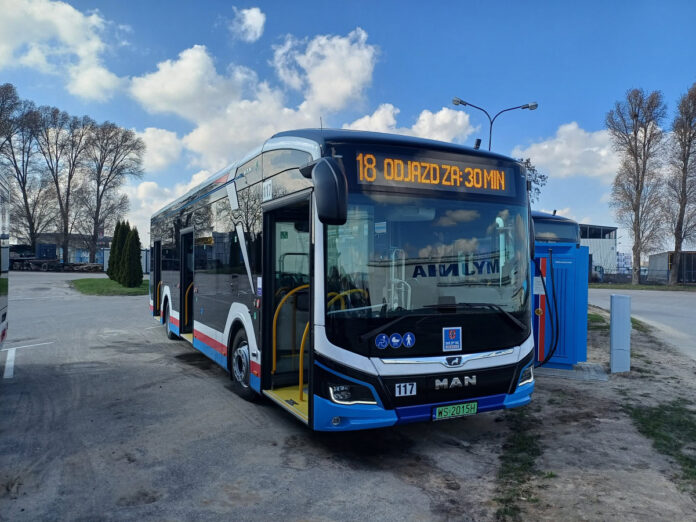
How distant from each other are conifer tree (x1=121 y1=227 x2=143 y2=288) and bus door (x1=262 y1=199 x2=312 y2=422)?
25.8m

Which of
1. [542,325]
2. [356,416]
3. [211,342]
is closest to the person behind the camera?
[356,416]

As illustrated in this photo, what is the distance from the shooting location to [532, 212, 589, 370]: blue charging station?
27.2 ft

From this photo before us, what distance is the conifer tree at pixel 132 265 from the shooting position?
2903 cm

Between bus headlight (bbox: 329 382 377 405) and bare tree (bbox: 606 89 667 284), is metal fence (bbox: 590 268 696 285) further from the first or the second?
bus headlight (bbox: 329 382 377 405)

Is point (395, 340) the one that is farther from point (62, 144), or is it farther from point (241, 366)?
point (62, 144)

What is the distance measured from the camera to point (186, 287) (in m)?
9.54

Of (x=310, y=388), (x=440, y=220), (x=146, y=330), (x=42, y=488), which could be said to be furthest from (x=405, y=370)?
(x=146, y=330)

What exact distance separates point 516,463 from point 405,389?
125 centimetres

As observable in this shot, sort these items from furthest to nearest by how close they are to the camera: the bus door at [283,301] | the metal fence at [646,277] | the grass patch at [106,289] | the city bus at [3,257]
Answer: the metal fence at [646,277] → the grass patch at [106,289] → the city bus at [3,257] → the bus door at [283,301]

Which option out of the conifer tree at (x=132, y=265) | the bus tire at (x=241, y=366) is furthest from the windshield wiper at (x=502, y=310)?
the conifer tree at (x=132, y=265)

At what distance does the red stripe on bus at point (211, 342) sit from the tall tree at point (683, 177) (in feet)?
136

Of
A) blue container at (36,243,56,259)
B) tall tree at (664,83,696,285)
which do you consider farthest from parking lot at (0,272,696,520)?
blue container at (36,243,56,259)

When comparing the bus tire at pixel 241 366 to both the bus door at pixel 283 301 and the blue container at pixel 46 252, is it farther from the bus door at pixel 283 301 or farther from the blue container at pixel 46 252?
the blue container at pixel 46 252

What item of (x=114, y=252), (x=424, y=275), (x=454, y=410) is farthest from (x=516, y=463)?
(x=114, y=252)
